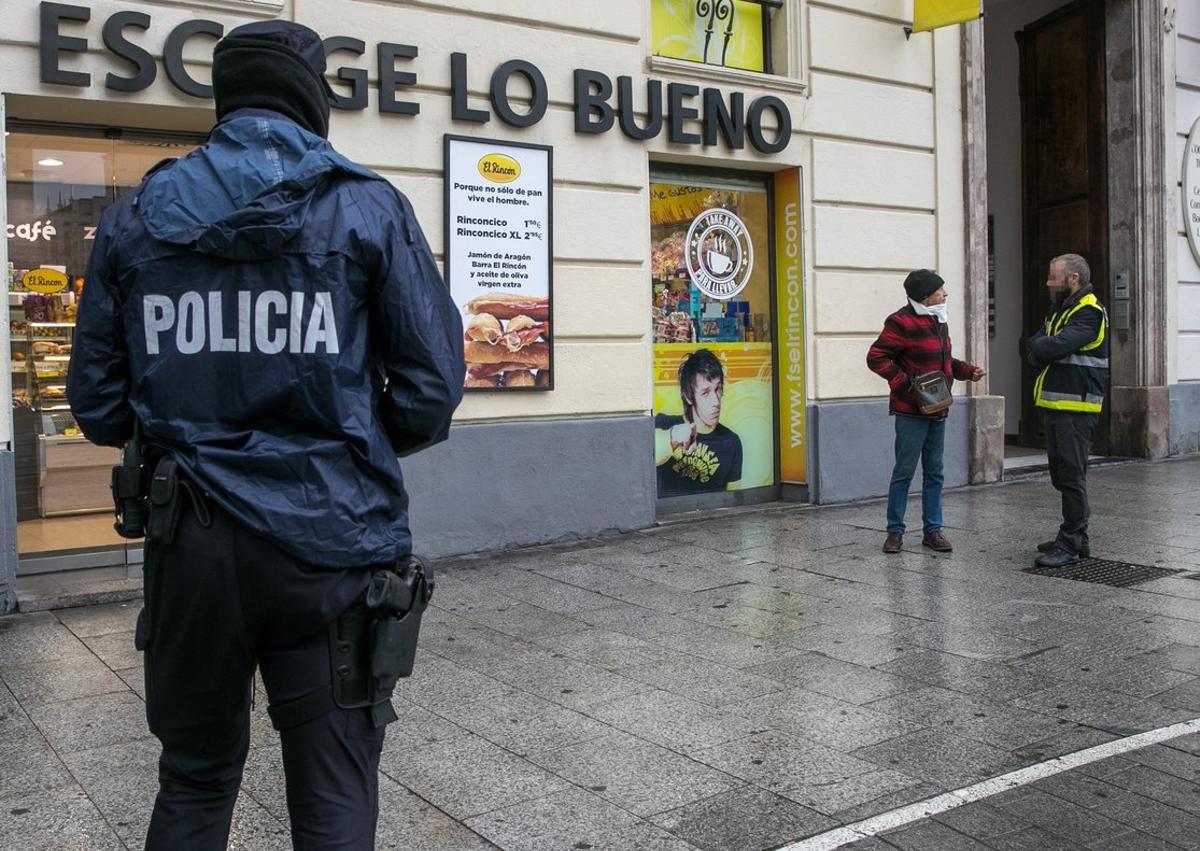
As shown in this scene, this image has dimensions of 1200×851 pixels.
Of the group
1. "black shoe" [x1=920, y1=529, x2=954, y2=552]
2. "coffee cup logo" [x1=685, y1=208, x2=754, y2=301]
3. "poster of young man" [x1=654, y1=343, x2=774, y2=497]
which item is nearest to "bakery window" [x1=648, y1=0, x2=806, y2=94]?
"coffee cup logo" [x1=685, y1=208, x2=754, y2=301]

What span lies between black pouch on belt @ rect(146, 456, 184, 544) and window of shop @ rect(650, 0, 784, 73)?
7.52 m

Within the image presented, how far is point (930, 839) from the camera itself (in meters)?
3.33

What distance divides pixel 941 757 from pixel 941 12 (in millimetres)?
7488

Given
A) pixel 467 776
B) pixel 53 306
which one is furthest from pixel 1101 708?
pixel 53 306

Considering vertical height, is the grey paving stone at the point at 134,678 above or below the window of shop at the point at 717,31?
below

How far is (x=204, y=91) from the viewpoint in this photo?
676 centimetres

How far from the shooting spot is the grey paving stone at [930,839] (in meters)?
3.27

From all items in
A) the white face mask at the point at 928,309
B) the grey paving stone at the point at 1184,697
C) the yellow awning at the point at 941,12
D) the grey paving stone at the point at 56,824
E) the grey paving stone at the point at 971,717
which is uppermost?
the yellow awning at the point at 941,12

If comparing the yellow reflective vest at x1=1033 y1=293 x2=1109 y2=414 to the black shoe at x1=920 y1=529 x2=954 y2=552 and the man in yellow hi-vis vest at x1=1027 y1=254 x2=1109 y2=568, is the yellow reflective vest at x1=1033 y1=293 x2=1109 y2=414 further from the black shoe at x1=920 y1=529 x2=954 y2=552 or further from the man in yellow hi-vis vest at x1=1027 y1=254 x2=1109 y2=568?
the black shoe at x1=920 y1=529 x2=954 y2=552

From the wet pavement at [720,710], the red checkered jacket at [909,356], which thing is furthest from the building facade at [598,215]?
the red checkered jacket at [909,356]

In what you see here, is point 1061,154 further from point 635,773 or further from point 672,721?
point 635,773

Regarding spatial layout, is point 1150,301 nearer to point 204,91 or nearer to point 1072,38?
point 1072,38

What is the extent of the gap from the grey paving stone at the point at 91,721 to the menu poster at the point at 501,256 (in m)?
3.52

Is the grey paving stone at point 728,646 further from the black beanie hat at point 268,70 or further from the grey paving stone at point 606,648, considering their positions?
the black beanie hat at point 268,70
